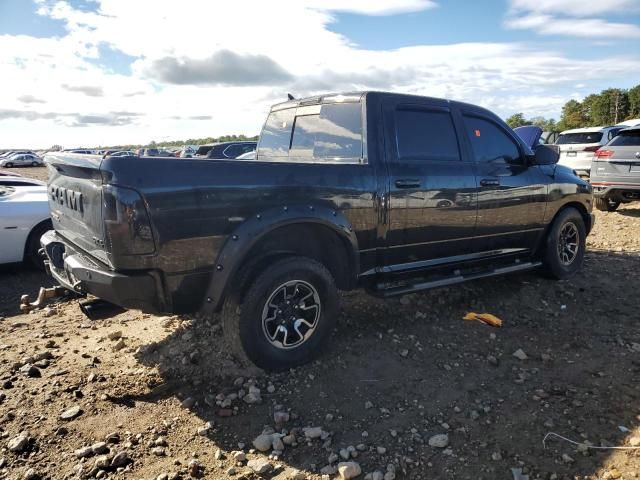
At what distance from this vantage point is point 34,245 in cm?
596

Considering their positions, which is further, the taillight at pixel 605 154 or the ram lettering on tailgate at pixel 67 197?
the taillight at pixel 605 154

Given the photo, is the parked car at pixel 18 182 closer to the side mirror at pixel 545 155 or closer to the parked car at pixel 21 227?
the parked car at pixel 21 227

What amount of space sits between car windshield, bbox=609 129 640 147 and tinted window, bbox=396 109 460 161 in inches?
248

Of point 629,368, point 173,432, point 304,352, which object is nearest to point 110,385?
point 173,432

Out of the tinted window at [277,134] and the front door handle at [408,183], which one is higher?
the tinted window at [277,134]

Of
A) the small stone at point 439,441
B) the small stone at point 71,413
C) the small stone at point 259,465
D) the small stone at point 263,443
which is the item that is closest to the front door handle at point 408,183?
the small stone at point 439,441

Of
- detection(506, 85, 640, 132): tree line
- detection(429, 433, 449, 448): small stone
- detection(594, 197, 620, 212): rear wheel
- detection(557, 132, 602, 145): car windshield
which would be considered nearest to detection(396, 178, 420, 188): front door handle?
detection(429, 433, 449, 448): small stone

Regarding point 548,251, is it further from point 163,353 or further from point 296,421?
point 163,353

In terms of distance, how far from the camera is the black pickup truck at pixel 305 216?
9.37 feet

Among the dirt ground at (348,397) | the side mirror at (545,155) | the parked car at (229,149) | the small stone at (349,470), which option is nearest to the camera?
the small stone at (349,470)

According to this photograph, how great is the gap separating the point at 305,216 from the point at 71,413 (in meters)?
1.88

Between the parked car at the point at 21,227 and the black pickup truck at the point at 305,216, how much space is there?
2.41 meters

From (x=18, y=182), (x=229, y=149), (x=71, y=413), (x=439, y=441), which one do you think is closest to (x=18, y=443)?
(x=71, y=413)

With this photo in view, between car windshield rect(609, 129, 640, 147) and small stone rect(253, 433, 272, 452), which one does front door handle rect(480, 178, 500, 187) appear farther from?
car windshield rect(609, 129, 640, 147)
